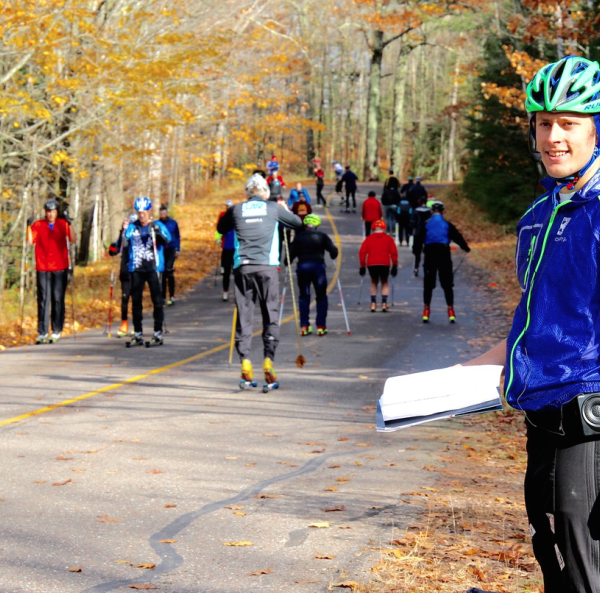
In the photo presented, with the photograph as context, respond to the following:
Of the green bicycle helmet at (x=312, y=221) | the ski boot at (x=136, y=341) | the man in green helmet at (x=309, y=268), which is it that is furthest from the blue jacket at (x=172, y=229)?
the ski boot at (x=136, y=341)

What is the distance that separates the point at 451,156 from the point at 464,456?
70309mm

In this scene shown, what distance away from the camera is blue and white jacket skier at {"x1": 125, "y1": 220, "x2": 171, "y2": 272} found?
16297mm

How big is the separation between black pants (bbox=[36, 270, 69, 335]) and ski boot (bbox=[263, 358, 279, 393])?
6460 mm

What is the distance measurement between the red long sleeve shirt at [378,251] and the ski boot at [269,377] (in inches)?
360

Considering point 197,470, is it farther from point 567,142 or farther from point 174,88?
point 174,88

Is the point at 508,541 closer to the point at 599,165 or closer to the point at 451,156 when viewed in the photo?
the point at 599,165

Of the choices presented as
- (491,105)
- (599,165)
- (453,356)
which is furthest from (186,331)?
(491,105)

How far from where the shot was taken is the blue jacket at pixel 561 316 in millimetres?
3041

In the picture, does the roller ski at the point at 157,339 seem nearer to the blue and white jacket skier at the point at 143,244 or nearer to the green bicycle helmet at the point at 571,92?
the blue and white jacket skier at the point at 143,244

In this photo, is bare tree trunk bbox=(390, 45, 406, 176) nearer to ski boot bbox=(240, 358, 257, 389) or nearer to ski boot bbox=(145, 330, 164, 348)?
ski boot bbox=(145, 330, 164, 348)

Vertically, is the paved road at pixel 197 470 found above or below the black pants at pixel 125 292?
below

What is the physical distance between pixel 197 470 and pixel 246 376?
4325 mm

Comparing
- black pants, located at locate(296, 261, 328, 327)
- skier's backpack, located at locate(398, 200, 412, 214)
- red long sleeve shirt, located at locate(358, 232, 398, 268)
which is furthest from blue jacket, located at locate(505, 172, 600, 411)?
skier's backpack, located at locate(398, 200, 412, 214)

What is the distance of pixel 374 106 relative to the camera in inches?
2409
